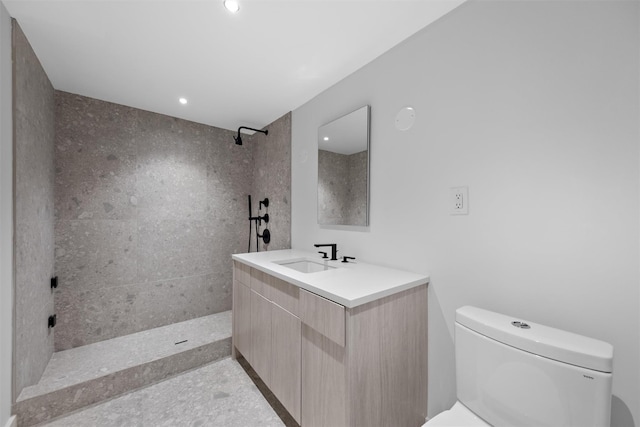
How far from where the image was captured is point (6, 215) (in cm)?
128

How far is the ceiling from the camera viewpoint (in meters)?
1.28

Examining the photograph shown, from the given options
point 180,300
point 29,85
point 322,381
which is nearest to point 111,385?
point 180,300

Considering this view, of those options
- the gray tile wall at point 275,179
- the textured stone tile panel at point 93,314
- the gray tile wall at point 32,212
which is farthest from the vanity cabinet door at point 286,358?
the textured stone tile panel at point 93,314

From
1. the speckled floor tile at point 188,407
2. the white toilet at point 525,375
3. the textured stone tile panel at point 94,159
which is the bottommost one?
the speckled floor tile at point 188,407

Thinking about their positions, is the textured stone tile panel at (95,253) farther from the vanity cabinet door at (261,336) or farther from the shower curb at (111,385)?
the vanity cabinet door at (261,336)

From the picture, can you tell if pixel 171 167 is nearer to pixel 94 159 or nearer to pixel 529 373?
pixel 94 159

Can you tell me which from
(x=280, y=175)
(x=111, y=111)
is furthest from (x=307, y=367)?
(x=111, y=111)

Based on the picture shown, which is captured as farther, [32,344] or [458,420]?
[32,344]

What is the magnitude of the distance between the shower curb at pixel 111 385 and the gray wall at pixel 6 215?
0.56ft

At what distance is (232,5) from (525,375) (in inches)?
79.8

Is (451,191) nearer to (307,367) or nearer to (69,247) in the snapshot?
(307,367)

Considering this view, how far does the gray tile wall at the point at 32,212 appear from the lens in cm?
141

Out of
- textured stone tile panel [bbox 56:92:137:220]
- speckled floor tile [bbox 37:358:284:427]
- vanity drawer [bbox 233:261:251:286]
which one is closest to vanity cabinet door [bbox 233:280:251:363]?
vanity drawer [bbox 233:261:251:286]

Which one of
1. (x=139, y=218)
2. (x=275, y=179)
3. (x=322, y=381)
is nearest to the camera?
(x=322, y=381)
